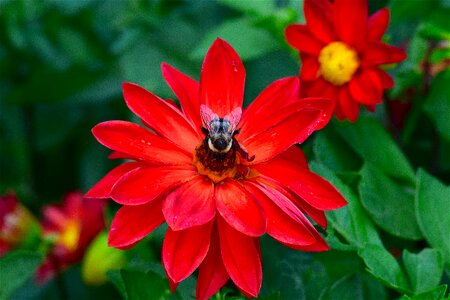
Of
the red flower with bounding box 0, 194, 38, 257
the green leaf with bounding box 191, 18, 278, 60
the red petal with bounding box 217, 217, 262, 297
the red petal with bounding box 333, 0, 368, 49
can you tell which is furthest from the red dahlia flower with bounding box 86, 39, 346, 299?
the red flower with bounding box 0, 194, 38, 257

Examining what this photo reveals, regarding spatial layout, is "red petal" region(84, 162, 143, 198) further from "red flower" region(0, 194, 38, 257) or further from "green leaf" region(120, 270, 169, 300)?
"red flower" region(0, 194, 38, 257)

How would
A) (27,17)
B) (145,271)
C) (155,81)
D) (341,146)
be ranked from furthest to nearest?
(27,17) < (155,81) < (341,146) < (145,271)

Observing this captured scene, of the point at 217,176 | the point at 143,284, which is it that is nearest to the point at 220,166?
the point at 217,176

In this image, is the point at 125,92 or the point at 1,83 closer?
the point at 125,92

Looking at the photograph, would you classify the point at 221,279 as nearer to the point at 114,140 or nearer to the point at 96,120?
the point at 114,140

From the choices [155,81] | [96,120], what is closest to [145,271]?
[155,81]

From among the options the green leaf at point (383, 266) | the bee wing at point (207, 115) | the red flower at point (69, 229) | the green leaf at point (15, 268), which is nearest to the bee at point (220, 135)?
the bee wing at point (207, 115)
